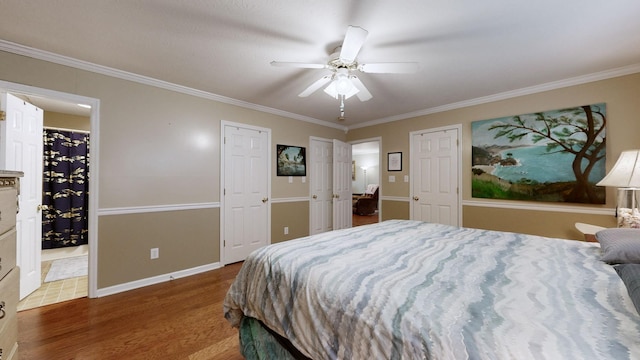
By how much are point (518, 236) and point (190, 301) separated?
9.65 feet

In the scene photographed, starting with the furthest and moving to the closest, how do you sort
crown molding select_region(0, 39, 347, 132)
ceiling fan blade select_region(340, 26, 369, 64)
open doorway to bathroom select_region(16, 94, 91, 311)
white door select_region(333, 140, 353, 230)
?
white door select_region(333, 140, 353, 230) → open doorway to bathroom select_region(16, 94, 91, 311) → crown molding select_region(0, 39, 347, 132) → ceiling fan blade select_region(340, 26, 369, 64)

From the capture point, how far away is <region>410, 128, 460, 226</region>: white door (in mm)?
3604

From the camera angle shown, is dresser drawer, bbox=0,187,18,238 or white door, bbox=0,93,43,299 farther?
white door, bbox=0,93,43,299

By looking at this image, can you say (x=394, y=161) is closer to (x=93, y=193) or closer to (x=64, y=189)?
(x=93, y=193)

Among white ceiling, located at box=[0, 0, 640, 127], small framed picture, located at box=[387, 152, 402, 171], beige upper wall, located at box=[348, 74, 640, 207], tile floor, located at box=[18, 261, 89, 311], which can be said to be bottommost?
tile floor, located at box=[18, 261, 89, 311]

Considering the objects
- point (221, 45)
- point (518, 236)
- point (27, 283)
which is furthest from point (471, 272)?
point (27, 283)

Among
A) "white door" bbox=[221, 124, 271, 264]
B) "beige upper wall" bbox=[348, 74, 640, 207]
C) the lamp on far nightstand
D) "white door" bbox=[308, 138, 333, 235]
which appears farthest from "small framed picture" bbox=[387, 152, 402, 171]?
the lamp on far nightstand

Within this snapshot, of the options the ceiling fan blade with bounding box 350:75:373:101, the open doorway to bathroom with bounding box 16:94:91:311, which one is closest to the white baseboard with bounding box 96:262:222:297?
the open doorway to bathroom with bounding box 16:94:91:311

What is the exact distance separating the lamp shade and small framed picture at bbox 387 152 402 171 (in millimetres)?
2353

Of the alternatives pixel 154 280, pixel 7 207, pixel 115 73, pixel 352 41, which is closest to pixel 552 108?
pixel 352 41

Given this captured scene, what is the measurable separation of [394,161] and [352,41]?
2886mm

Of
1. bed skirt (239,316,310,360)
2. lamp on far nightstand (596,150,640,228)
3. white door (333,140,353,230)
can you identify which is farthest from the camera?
white door (333,140,353,230)

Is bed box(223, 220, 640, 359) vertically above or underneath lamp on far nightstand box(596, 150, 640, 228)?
underneath

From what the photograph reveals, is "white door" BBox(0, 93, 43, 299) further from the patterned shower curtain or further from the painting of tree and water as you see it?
the painting of tree and water
